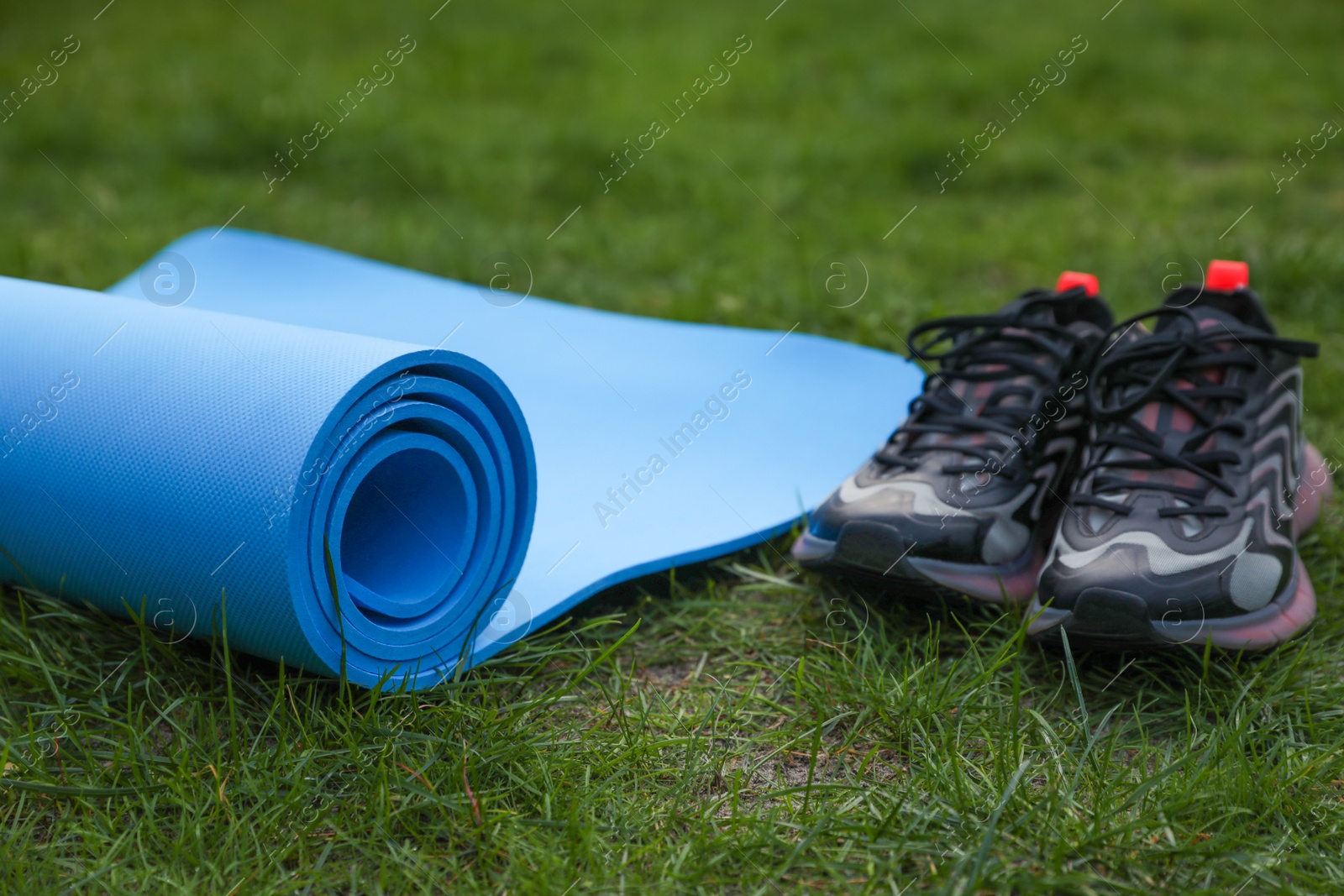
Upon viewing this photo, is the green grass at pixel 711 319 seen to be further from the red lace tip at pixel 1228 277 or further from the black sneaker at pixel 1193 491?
the red lace tip at pixel 1228 277

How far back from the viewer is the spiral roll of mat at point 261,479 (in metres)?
1.29

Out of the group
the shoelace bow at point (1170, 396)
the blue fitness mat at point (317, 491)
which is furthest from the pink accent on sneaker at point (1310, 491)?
the blue fitness mat at point (317, 491)

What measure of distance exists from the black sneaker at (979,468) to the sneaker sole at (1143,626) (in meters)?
0.13

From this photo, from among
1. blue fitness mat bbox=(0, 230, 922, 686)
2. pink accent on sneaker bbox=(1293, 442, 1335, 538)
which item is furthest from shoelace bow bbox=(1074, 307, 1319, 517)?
blue fitness mat bbox=(0, 230, 922, 686)

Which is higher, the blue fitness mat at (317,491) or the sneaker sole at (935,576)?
the blue fitness mat at (317,491)

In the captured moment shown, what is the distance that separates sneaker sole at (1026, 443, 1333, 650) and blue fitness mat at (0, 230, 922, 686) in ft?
1.78

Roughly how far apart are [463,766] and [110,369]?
674 millimetres

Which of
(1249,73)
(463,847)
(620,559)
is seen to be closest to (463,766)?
(463,847)

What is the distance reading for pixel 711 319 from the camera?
305 cm

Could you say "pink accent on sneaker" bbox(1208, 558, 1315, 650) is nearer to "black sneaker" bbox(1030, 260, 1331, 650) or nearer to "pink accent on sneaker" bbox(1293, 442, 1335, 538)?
"black sneaker" bbox(1030, 260, 1331, 650)

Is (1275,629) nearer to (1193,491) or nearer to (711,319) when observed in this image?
(1193,491)

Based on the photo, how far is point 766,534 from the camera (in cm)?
190

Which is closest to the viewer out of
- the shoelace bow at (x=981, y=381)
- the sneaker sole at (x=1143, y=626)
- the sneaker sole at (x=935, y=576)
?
the sneaker sole at (x=1143, y=626)

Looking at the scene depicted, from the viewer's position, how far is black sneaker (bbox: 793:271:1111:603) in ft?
5.31
